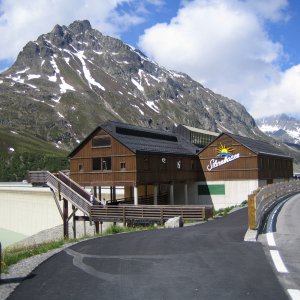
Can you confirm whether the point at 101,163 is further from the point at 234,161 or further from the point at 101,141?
the point at 234,161

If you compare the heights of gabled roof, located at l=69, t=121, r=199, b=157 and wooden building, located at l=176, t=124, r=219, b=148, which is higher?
wooden building, located at l=176, t=124, r=219, b=148

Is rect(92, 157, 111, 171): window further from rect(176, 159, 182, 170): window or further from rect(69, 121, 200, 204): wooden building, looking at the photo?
rect(176, 159, 182, 170): window

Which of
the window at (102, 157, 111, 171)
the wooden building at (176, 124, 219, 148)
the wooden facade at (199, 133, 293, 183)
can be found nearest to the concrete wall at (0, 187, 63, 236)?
the window at (102, 157, 111, 171)

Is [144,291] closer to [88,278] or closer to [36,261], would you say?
[88,278]

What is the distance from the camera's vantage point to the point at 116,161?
4284 centimetres

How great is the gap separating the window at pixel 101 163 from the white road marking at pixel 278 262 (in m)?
32.9

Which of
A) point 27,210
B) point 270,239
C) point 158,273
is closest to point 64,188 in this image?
point 27,210

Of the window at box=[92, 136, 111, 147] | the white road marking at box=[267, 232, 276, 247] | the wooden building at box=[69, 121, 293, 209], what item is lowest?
the white road marking at box=[267, 232, 276, 247]

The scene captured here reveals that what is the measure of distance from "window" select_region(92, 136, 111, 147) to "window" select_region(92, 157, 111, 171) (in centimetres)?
144

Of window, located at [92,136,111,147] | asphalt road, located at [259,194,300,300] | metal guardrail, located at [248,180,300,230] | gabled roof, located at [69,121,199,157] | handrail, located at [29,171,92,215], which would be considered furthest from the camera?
window, located at [92,136,111,147]

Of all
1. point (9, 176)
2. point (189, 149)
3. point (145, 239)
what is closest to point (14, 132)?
point (9, 176)

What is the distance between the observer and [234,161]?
49594 millimetres

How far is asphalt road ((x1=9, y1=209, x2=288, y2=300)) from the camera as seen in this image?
27.3ft

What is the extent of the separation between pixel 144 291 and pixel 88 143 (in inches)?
1489
